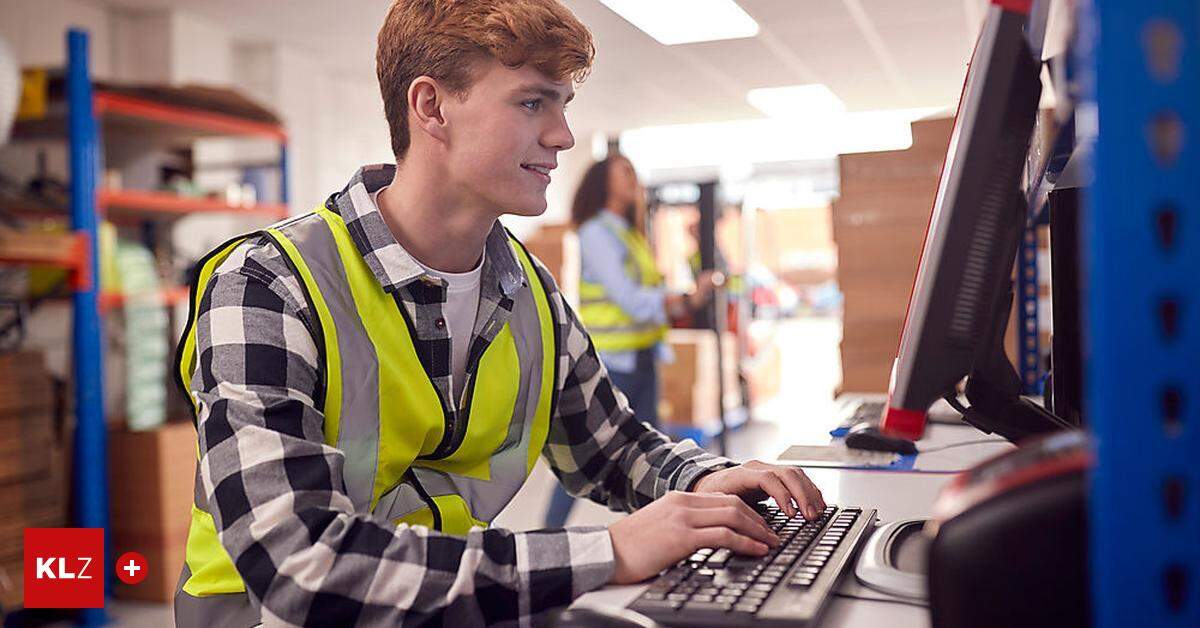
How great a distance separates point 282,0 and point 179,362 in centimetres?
375

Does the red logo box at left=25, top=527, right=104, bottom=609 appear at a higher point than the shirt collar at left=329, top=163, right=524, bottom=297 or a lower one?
lower

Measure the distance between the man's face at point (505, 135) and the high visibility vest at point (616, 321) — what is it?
7.76ft

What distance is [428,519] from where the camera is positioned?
1013mm

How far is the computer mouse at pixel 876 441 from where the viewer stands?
4.53 feet

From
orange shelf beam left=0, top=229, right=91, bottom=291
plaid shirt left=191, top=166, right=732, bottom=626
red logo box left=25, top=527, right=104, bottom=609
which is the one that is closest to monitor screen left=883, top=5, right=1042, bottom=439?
plaid shirt left=191, top=166, right=732, bottom=626

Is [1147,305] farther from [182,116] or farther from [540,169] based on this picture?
[182,116]

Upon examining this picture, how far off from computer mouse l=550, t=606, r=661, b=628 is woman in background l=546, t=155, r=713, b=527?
287cm

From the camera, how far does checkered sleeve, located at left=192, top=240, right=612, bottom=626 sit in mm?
743

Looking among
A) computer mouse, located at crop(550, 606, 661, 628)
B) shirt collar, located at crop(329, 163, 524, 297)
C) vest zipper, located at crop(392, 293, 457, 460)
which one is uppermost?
shirt collar, located at crop(329, 163, 524, 297)

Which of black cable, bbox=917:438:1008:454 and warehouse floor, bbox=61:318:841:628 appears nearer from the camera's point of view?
black cable, bbox=917:438:1008:454

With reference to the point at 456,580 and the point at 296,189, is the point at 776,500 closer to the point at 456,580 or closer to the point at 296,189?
the point at 456,580

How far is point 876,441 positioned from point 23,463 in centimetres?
234

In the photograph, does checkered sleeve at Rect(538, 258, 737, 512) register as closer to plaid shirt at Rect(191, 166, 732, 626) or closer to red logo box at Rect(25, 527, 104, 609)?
plaid shirt at Rect(191, 166, 732, 626)

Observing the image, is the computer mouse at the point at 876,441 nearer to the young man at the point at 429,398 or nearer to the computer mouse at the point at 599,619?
the young man at the point at 429,398
